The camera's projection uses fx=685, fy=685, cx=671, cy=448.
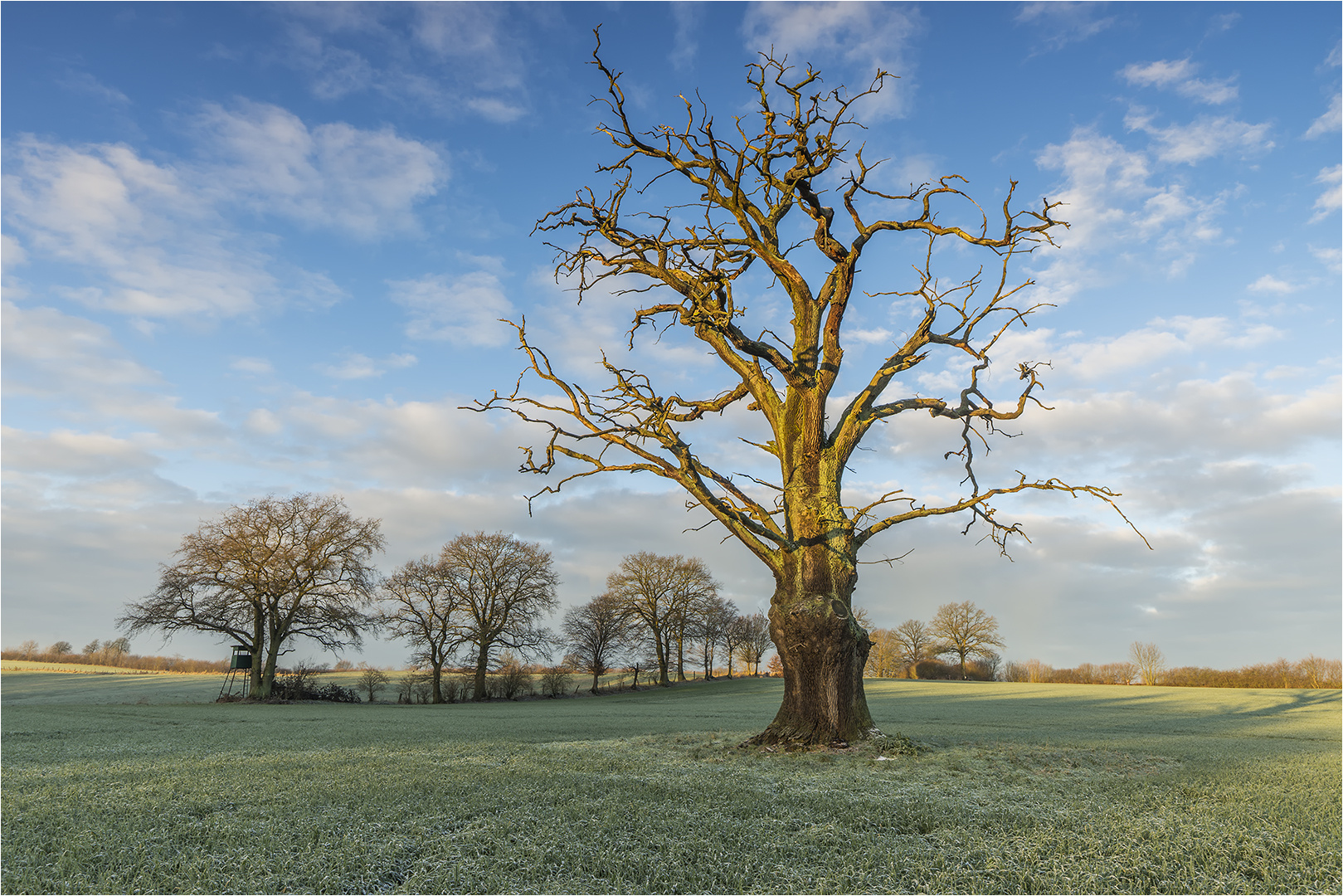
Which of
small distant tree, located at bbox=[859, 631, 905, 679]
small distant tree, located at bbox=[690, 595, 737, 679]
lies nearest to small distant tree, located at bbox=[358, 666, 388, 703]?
small distant tree, located at bbox=[690, 595, 737, 679]

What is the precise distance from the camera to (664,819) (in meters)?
4.71

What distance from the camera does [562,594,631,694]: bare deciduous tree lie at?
52625mm

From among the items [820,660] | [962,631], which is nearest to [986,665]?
[962,631]

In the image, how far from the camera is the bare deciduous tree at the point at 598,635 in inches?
2072

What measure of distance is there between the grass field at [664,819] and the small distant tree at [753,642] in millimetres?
60207

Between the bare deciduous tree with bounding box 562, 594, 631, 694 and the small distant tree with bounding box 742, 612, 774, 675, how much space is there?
18214 millimetres

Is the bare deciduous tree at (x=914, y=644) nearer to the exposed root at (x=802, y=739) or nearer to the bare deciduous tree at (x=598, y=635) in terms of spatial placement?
the bare deciduous tree at (x=598, y=635)

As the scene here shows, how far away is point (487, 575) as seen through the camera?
1735 inches

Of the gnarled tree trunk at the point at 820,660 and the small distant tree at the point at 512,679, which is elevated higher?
the gnarled tree trunk at the point at 820,660

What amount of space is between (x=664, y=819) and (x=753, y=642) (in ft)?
220

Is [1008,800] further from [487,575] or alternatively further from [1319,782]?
[487,575]

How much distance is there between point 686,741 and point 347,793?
17.0ft

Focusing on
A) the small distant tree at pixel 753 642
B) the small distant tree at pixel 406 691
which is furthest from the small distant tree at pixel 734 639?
the small distant tree at pixel 406 691

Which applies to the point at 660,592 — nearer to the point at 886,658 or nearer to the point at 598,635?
the point at 598,635
